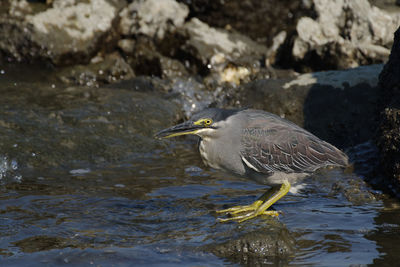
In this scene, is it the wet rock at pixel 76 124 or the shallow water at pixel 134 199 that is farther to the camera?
the wet rock at pixel 76 124

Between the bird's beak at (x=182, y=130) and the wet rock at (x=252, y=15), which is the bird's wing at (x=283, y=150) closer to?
the bird's beak at (x=182, y=130)

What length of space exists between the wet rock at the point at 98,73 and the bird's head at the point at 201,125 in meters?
4.56

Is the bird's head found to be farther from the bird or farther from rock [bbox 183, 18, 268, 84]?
rock [bbox 183, 18, 268, 84]

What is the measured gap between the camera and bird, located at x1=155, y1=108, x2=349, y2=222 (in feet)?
17.8

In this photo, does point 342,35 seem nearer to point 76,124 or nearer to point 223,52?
point 223,52

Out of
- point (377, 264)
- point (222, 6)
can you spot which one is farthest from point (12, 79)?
point (377, 264)

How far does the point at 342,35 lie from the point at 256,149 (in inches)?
198

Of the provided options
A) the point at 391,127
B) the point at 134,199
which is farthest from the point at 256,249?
the point at 391,127

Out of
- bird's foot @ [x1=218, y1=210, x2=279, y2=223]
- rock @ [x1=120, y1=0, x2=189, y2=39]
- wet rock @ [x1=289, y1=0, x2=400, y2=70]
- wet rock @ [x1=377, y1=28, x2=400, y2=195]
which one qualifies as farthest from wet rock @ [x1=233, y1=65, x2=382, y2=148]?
bird's foot @ [x1=218, y1=210, x2=279, y2=223]

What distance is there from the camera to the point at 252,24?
10.6 metres

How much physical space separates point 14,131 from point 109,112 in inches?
56.1

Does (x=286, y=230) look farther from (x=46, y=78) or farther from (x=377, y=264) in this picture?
(x=46, y=78)

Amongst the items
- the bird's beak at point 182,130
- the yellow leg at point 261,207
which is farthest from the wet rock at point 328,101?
the bird's beak at point 182,130

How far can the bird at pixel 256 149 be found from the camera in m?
5.43
